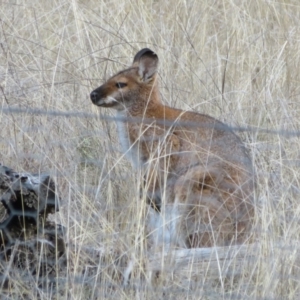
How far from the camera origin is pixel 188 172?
4.66 meters

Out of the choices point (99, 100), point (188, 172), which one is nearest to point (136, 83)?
point (99, 100)

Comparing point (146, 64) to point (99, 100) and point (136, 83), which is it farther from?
point (99, 100)

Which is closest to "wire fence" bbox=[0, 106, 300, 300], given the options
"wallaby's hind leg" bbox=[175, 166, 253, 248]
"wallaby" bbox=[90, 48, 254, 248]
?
"wallaby" bbox=[90, 48, 254, 248]

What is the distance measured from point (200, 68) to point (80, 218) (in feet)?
7.79

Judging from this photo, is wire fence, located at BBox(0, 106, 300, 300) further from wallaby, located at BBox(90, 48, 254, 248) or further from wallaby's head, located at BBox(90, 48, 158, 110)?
wallaby's head, located at BBox(90, 48, 158, 110)

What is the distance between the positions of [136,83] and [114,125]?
39 cm

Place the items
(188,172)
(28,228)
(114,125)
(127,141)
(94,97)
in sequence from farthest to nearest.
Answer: (114,125) → (127,141) → (94,97) → (188,172) → (28,228)

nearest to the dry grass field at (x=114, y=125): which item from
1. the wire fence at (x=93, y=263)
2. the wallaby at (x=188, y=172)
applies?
the wire fence at (x=93, y=263)

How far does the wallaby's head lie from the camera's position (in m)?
5.16

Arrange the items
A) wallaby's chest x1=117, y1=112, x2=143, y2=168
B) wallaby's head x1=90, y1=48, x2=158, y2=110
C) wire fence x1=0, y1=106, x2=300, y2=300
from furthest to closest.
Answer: wallaby's head x1=90, y1=48, x2=158, y2=110 < wallaby's chest x1=117, y1=112, x2=143, y2=168 < wire fence x1=0, y1=106, x2=300, y2=300

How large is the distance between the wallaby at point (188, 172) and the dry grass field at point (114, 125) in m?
0.13

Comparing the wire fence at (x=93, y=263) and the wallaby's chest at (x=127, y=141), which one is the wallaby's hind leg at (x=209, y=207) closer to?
the wallaby's chest at (x=127, y=141)

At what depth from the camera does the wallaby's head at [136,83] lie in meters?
5.16

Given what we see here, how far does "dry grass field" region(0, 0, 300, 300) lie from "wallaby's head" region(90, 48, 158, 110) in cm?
22
